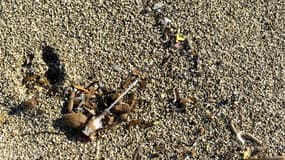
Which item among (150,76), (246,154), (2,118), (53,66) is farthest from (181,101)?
(2,118)

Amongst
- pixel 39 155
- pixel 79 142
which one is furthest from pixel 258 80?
pixel 39 155

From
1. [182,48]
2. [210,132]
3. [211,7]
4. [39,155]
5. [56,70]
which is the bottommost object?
[39,155]

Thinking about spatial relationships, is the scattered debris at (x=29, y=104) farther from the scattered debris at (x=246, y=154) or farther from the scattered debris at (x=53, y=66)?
the scattered debris at (x=246, y=154)

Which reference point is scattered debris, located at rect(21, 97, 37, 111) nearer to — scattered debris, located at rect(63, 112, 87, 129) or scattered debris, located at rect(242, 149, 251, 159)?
scattered debris, located at rect(63, 112, 87, 129)

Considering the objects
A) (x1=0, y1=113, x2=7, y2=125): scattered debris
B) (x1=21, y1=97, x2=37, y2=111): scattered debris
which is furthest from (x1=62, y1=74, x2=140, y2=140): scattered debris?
(x1=0, y1=113, x2=7, y2=125): scattered debris

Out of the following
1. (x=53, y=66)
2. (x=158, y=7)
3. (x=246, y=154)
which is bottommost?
(x=246, y=154)

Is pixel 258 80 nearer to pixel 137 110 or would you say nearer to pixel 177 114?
pixel 177 114

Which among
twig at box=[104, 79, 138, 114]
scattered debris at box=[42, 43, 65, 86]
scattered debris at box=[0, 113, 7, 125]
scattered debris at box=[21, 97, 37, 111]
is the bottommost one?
scattered debris at box=[0, 113, 7, 125]

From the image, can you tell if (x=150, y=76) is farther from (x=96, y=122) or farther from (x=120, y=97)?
(x=96, y=122)
